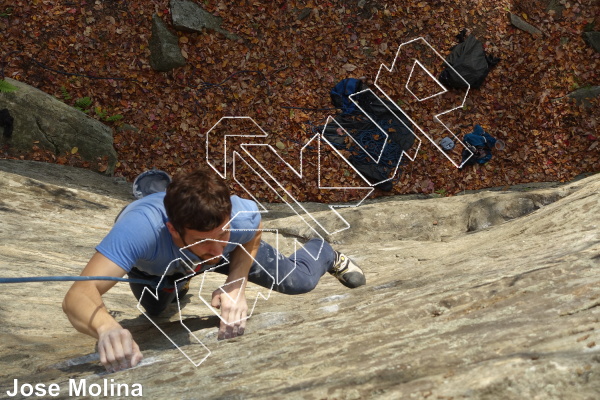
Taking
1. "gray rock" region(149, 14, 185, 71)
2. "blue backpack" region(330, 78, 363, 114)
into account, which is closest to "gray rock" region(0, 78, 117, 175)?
"gray rock" region(149, 14, 185, 71)

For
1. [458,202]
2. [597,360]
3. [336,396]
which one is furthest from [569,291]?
[458,202]

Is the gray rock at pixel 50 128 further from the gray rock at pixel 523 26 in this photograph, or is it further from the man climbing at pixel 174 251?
the gray rock at pixel 523 26

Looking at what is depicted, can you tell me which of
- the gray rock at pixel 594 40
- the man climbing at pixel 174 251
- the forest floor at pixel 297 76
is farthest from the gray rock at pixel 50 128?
the gray rock at pixel 594 40

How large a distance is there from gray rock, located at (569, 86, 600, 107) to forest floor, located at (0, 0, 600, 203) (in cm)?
9

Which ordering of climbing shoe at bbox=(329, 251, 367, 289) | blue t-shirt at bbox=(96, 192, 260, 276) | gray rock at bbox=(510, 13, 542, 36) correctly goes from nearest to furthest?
blue t-shirt at bbox=(96, 192, 260, 276), climbing shoe at bbox=(329, 251, 367, 289), gray rock at bbox=(510, 13, 542, 36)

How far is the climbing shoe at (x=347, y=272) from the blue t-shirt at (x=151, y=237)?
1072 mm

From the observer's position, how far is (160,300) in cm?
368

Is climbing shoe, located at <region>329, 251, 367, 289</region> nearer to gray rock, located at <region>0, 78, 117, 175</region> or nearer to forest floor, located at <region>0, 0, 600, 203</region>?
forest floor, located at <region>0, 0, 600, 203</region>

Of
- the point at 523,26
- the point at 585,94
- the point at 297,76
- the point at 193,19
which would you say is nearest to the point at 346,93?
the point at 297,76

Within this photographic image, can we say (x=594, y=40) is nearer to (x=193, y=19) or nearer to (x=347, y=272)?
(x=193, y=19)

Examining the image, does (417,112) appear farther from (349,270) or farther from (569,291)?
(569,291)

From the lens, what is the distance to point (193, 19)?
8.96 metres

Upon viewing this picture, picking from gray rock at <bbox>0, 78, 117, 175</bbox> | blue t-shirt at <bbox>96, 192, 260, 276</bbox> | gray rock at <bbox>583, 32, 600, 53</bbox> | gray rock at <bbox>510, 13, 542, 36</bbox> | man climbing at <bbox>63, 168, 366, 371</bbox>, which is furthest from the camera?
gray rock at <bbox>510, 13, 542, 36</bbox>

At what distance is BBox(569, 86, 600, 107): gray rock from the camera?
356 inches
